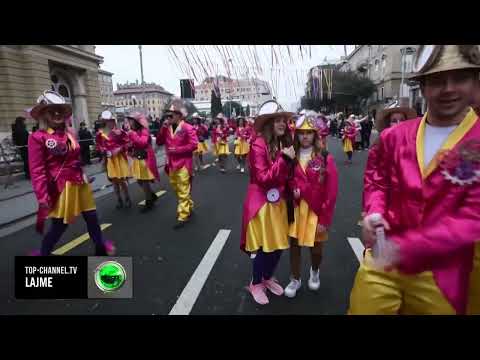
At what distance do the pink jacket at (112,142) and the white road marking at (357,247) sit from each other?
4.39m

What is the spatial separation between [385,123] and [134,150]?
4.45 metres

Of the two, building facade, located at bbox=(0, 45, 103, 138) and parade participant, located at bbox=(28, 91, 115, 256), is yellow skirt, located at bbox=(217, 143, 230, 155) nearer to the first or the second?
building facade, located at bbox=(0, 45, 103, 138)

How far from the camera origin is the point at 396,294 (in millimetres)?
1415

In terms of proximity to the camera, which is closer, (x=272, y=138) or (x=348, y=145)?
(x=272, y=138)

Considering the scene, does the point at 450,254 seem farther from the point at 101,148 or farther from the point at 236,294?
the point at 101,148

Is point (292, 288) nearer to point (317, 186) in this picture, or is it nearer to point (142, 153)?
point (317, 186)

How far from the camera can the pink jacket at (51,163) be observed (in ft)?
8.82

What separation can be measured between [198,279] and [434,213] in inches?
89.2

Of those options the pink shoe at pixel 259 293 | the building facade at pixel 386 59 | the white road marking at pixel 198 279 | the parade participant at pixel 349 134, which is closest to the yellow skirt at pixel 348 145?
the parade participant at pixel 349 134

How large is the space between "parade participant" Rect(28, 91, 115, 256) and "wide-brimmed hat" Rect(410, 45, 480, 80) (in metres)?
2.89

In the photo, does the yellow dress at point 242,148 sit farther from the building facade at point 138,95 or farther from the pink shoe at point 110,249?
the pink shoe at point 110,249

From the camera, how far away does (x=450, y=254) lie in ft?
4.18

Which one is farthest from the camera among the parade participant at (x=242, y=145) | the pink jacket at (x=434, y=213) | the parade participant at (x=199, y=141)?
the parade participant at (x=199, y=141)

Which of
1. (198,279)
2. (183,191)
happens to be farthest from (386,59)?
(183,191)
